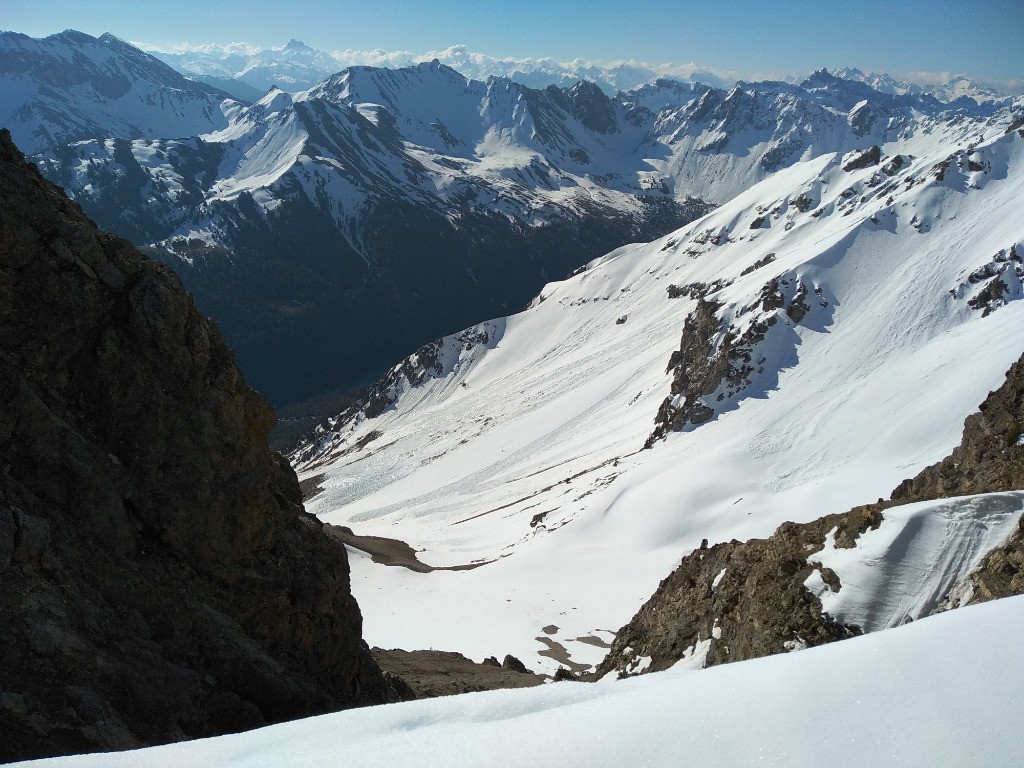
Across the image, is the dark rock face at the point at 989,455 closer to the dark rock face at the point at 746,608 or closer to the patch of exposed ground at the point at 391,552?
the dark rock face at the point at 746,608

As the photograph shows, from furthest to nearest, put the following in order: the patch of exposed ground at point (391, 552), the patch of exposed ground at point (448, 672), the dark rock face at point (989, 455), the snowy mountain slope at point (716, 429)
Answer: the patch of exposed ground at point (391, 552)
the snowy mountain slope at point (716, 429)
the patch of exposed ground at point (448, 672)
the dark rock face at point (989, 455)

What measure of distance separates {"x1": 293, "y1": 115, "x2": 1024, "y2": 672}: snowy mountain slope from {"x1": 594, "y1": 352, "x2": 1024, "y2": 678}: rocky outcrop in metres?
12.8

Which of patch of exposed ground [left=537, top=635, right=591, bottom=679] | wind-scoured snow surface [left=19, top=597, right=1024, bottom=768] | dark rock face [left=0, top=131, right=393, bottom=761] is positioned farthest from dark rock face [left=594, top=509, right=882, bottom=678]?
patch of exposed ground [left=537, top=635, right=591, bottom=679]

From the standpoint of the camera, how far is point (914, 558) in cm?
1320

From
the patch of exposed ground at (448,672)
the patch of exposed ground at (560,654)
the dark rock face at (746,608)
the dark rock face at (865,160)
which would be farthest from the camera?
the dark rock face at (865,160)

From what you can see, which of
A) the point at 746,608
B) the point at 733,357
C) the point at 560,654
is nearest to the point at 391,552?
the point at 560,654

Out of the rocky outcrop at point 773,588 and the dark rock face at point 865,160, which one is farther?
the dark rock face at point 865,160

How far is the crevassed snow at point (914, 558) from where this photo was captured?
1270 centimetres

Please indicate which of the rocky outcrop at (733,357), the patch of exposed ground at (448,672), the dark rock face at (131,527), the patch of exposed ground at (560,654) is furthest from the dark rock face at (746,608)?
the rocky outcrop at (733,357)

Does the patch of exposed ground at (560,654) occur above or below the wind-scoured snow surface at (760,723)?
below

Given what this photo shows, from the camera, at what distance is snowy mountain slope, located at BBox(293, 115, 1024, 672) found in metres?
43.0

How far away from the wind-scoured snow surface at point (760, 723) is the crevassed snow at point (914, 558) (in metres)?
4.66

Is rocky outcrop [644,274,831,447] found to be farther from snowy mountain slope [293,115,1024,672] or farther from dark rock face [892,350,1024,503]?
dark rock face [892,350,1024,503]

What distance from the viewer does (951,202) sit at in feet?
260
